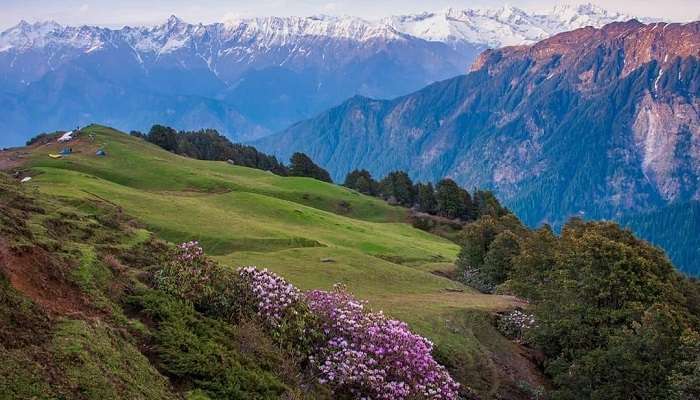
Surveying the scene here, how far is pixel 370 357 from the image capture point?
1917cm

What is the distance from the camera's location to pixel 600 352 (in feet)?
88.3

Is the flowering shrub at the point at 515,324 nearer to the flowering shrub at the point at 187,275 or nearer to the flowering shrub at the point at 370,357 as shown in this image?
the flowering shrub at the point at 370,357

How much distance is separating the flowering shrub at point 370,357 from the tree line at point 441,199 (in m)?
99.7

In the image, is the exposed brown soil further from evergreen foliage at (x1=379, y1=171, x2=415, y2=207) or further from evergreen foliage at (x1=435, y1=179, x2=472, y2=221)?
evergreen foliage at (x1=379, y1=171, x2=415, y2=207)

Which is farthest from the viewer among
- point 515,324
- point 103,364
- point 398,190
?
point 398,190

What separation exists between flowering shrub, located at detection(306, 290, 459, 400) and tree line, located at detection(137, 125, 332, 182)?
115 m

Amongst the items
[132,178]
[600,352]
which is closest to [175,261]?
[600,352]

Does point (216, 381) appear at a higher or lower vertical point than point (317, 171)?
lower

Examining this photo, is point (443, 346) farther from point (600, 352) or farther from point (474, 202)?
point (474, 202)

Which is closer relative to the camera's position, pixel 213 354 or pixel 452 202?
pixel 213 354

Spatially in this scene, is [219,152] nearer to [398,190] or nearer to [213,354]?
[398,190]

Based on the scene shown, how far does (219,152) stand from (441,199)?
5764cm

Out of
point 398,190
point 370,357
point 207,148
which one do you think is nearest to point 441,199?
point 398,190

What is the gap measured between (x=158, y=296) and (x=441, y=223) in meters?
101
